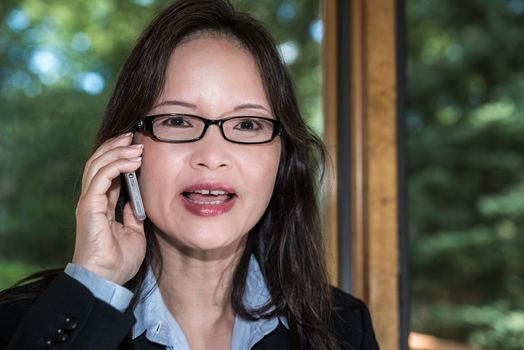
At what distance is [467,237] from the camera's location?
3.78 meters

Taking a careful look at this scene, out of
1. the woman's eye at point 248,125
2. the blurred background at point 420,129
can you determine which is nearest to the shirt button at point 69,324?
the woman's eye at point 248,125

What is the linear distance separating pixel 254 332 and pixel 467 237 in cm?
264

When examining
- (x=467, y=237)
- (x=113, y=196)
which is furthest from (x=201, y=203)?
(x=467, y=237)

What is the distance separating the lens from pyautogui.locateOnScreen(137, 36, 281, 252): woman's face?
4.12ft

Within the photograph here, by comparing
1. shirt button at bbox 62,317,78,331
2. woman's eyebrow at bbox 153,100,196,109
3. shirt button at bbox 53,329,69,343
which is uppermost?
woman's eyebrow at bbox 153,100,196,109

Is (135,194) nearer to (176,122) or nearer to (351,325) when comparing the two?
(176,122)

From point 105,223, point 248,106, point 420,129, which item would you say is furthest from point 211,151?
point 420,129

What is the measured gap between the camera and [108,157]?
1.29 m

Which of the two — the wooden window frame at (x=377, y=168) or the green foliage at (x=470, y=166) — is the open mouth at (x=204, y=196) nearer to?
the wooden window frame at (x=377, y=168)

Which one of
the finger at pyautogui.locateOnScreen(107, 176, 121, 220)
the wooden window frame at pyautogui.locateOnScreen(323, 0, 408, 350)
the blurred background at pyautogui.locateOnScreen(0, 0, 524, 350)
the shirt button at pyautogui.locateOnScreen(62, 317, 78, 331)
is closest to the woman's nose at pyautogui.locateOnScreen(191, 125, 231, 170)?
the finger at pyautogui.locateOnScreen(107, 176, 121, 220)

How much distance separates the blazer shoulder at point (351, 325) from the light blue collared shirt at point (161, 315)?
0.13m

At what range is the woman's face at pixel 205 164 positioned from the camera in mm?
1255

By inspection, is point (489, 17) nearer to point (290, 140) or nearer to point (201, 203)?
point (290, 140)

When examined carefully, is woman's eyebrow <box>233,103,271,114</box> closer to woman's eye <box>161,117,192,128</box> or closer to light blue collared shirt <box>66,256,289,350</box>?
woman's eye <box>161,117,192,128</box>
